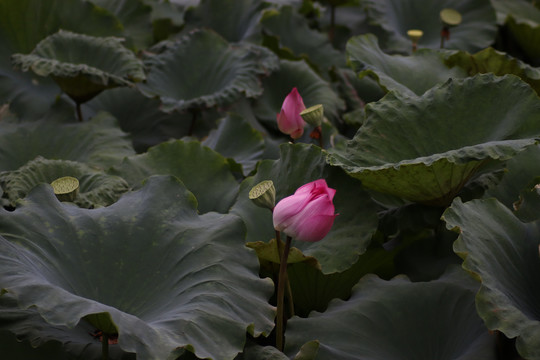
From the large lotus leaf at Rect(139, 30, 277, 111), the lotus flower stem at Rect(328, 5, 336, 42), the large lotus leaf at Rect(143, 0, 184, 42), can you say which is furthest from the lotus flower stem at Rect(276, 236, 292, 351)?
the lotus flower stem at Rect(328, 5, 336, 42)

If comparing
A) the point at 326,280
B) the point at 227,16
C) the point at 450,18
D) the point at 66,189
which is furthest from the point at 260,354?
the point at 227,16

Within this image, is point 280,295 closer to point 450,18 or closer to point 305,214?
point 305,214

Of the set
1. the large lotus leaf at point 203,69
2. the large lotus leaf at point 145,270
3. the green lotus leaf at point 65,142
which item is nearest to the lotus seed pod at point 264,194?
the large lotus leaf at point 145,270

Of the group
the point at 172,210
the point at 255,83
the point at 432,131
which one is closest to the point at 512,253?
the point at 432,131

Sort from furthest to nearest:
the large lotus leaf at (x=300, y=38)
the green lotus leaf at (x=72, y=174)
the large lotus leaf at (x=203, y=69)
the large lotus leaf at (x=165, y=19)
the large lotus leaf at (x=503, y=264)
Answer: the large lotus leaf at (x=165, y=19)
the large lotus leaf at (x=300, y=38)
the large lotus leaf at (x=203, y=69)
the green lotus leaf at (x=72, y=174)
the large lotus leaf at (x=503, y=264)

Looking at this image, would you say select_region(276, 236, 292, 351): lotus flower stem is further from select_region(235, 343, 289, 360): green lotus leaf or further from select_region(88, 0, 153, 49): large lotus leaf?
select_region(88, 0, 153, 49): large lotus leaf

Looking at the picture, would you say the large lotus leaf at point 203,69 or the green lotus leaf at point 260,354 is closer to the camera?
the green lotus leaf at point 260,354

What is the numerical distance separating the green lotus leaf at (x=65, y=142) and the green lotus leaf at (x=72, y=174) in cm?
16

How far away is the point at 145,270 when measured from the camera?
3.66ft

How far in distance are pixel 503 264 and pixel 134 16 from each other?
1.77 m

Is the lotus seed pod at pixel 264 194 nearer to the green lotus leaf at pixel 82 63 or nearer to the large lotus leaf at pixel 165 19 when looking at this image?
the green lotus leaf at pixel 82 63

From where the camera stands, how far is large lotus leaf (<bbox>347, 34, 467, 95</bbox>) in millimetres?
1589

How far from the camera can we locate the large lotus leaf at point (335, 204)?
129 cm

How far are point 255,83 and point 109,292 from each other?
1.03 m
